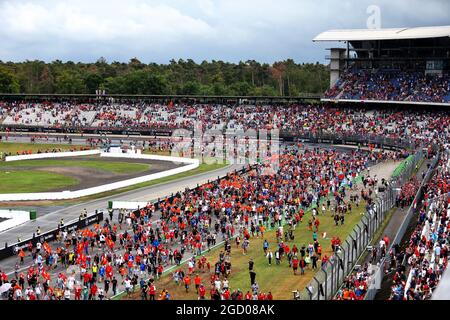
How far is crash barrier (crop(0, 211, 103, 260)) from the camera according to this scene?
1210 inches

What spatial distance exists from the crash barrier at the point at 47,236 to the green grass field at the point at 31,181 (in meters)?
13.9

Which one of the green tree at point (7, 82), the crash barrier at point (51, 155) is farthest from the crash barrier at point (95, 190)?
the green tree at point (7, 82)

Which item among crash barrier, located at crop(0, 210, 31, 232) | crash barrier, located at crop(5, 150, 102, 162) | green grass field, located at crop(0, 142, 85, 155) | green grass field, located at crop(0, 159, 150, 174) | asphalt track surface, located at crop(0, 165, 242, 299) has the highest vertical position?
green grass field, located at crop(0, 142, 85, 155)

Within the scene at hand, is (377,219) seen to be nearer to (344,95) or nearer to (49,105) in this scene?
(344,95)

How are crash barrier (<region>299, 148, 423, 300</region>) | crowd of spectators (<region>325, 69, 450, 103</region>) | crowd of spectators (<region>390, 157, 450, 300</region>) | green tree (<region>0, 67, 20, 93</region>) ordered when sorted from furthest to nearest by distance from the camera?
green tree (<region>0, 67, 20, 93</region>) → crowd of spectators (<region>325, 69, 450, 103</region>) → crash barrier (<region>299, 148, 423, 300</region>) → crowd of spectators (<region>390, 157, 450, 300</region>)

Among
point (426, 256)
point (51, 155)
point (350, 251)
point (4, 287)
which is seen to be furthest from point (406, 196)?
point (51, 155)

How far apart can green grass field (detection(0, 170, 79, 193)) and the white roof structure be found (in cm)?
4622

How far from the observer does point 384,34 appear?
8550cm

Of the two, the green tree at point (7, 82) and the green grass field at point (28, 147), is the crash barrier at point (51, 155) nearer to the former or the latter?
the green grass field at point (28, 147)

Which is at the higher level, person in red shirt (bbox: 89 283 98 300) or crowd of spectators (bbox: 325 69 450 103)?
crowd of spectators (bbox: 325 69 450 103)

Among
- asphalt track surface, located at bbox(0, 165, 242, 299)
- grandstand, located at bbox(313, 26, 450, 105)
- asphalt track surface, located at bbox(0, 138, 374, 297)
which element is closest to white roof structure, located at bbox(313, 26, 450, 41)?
grandstand, located at bbox(313, 26, 450, 105)

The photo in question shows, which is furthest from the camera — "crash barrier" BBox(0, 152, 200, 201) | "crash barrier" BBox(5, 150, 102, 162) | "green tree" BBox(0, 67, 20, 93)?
"green tree" BBox(0, 67, 20, 93)

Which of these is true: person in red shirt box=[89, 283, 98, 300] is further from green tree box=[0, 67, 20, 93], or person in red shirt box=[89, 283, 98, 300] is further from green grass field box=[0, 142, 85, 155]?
green tree box=[0, 67, 20, 93]

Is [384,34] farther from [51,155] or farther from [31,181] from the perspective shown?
[31,181]
